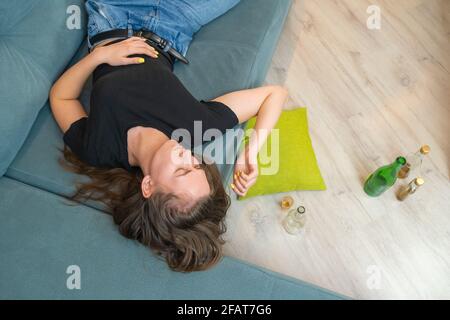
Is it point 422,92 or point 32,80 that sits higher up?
point 422,92

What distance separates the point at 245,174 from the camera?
129cm

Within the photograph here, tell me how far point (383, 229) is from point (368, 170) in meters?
0.27

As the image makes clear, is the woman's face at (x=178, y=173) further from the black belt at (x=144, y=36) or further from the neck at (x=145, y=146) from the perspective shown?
the black belt at (x=144, y=36)

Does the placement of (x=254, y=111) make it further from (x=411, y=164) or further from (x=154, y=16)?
(x=411, y=164)

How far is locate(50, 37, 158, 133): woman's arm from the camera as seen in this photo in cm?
139

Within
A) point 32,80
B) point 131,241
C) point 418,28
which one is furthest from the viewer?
point 418,28

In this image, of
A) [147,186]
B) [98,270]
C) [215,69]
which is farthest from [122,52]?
[98,270]

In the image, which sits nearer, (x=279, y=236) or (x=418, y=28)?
(x=279, y=236)

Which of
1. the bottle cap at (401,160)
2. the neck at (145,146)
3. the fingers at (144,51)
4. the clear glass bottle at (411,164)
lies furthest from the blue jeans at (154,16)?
the clear glass bottle at (411,164)

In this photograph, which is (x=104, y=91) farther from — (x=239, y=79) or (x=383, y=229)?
(x=383, y=229)
